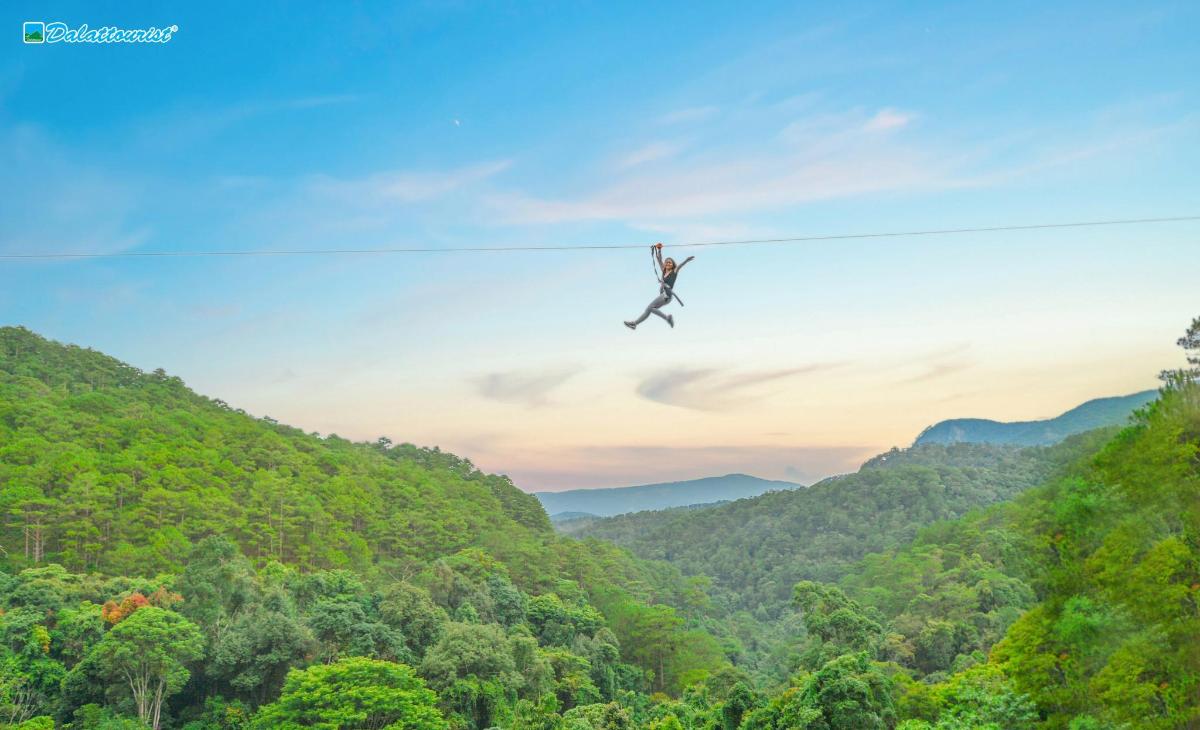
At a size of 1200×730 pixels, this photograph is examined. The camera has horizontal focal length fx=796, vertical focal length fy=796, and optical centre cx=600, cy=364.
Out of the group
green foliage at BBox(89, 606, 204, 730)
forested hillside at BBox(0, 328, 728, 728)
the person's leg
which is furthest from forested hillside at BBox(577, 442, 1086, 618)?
the person's leg

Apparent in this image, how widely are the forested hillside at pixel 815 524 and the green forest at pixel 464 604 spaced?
1595cm

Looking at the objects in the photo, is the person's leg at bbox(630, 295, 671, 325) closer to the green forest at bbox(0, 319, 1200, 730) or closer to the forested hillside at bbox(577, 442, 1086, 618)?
the green forest at bbox(0, 319, 1200, 730)

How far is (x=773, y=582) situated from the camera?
68.8 meters

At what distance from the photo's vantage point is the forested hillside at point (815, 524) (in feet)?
232

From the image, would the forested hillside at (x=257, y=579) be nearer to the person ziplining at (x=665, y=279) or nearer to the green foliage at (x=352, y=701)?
the green foliage at (x=352, y=701)

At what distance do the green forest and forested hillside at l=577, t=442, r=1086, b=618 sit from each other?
1595 cm

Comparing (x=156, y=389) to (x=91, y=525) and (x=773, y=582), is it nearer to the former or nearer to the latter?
(x=91, y=525)

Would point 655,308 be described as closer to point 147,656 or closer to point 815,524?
point 147,656

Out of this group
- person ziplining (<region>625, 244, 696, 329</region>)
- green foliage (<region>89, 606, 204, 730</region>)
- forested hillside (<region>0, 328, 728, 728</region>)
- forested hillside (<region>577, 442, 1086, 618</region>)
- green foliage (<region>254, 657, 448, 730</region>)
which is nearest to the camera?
person ziplining (<region>625, 244, 696, 329</region>)

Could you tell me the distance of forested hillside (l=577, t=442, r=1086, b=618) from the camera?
7081 cm

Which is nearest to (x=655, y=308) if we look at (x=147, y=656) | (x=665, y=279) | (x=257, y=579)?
(x=665, y=279)

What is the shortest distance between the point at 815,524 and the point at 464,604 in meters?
61.7

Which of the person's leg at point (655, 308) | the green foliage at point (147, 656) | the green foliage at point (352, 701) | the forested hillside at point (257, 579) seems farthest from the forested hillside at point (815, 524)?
the person's leg at point (655, 308)

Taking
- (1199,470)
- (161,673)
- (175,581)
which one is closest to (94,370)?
(175,581)
